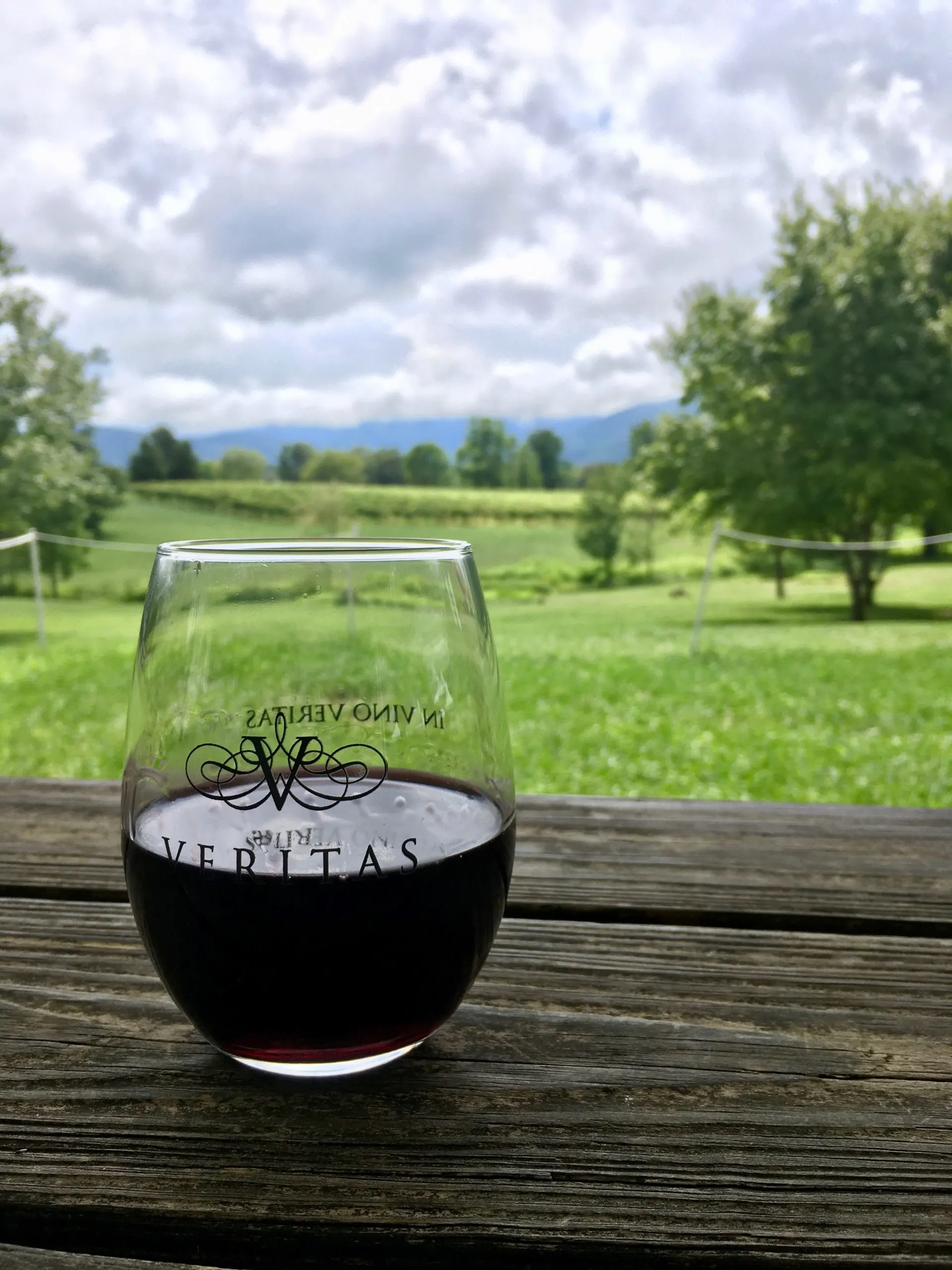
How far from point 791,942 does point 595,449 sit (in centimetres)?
1448

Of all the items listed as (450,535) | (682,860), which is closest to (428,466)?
(450,535)

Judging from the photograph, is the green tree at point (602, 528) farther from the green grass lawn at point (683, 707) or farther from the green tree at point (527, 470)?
the green grass lawn at point (683, 707)

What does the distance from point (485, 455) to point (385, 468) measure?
1580mm

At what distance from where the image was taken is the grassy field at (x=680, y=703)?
3.59 m

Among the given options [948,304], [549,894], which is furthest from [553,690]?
[948,304]

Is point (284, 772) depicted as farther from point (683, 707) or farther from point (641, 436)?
point (641, 436)

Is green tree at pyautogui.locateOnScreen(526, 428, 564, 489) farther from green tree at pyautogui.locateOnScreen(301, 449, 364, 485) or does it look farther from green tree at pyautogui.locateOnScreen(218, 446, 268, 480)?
green tree at pyautogui.locateOnScreen(218, 446, 268, 480)

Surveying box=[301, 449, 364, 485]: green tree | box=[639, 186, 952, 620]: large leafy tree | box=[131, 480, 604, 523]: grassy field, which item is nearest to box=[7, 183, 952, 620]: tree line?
box=[639, 186, 952, 620]: large leafy tree

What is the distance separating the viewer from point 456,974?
1.27 ft

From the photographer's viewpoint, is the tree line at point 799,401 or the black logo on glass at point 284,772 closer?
the black logo on glass at point 284,772

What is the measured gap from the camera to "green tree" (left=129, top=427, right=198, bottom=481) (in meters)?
14.1

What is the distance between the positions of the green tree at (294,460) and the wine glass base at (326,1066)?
13.8m

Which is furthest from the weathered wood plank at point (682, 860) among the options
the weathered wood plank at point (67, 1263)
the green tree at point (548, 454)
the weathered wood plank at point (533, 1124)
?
the green tree at point (548, 454)

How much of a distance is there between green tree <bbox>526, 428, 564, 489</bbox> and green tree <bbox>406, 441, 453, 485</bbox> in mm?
1380
